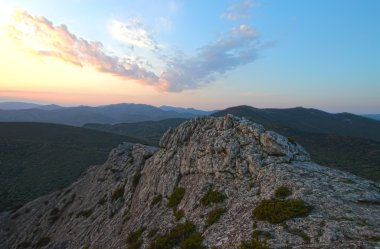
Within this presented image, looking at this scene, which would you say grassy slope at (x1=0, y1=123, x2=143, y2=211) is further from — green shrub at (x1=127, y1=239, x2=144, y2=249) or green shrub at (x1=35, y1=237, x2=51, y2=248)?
green shrub at (x1=127, y1=239, x2=144, y2=249)

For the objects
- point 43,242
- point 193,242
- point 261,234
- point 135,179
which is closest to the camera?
point 261,234

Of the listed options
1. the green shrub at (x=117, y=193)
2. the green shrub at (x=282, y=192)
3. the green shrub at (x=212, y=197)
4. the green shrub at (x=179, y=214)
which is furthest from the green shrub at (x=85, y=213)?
the green shrub at (x=282, y=192)

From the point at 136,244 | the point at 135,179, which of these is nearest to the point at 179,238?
the point at 136,244

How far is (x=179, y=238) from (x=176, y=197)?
852cm

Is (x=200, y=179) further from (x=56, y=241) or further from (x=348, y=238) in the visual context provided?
(x=56, y=241)

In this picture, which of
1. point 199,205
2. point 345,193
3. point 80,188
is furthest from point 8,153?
point 345,193

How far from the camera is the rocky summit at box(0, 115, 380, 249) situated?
817 inches

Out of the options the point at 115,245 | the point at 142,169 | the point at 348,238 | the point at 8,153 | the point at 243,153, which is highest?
the point at 243,153

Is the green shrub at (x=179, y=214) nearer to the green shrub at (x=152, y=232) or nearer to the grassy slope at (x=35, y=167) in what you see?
the green shrub at (x=152, y=232)

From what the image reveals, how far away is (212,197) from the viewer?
29641mm

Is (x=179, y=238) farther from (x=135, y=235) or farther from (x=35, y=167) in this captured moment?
(x=35, y=167)

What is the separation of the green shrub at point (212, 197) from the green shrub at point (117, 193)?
70.7 feet

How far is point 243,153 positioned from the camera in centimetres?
3325

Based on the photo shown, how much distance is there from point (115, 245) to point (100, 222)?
11.3 metres
